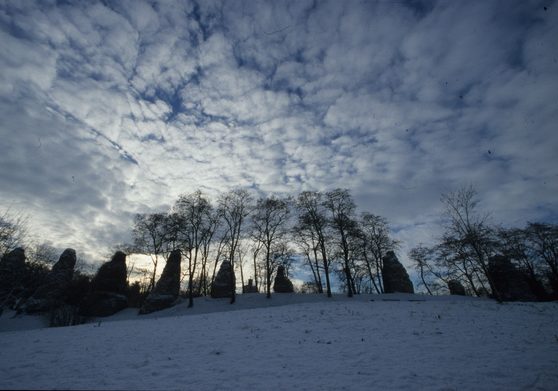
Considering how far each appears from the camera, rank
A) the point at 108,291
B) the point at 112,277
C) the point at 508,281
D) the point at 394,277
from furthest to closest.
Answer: the point at 394,277
the point at 112,277
the point at 108,291
the point at 508,281

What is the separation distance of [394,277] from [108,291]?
37308 millimetres

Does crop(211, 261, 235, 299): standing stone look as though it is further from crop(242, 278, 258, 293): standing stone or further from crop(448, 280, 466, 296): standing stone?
crop(448, 280, 466, 296): standing stone

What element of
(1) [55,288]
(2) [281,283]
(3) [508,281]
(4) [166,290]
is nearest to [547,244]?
(3) [508,281]

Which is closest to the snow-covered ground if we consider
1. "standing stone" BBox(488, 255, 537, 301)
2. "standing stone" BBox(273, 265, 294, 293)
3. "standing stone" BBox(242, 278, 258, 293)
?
"standing stone" BBox(488, 255, 537, 301)

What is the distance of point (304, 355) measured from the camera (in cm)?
956

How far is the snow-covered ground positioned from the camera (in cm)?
711

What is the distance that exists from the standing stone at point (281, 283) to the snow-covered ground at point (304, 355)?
74.7 ft

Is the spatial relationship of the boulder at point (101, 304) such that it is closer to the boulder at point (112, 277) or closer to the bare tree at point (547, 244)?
the boulder at point (112, 277)

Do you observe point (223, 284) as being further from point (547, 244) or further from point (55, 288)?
point (547, 244)

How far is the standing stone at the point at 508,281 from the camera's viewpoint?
2772cm

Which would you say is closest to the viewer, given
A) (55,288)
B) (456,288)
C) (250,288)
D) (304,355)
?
(304,355)

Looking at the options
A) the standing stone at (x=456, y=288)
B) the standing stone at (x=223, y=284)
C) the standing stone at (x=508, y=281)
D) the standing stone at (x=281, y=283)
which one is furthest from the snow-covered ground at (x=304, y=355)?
the standing stone at (x=456, y=288)

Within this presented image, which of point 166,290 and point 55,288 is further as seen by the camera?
point 166,290

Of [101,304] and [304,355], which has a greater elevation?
[101,304]
